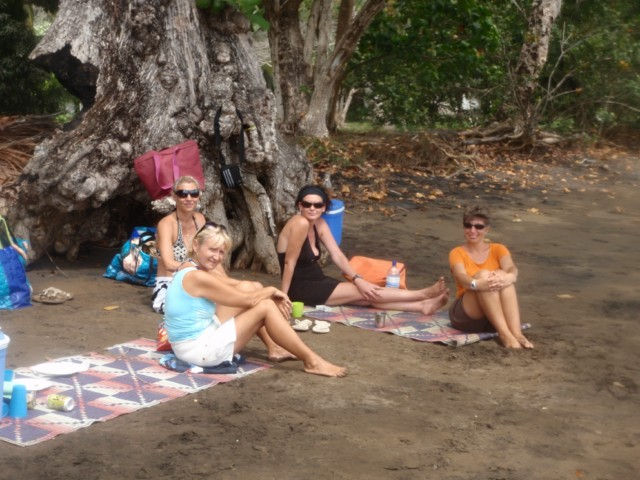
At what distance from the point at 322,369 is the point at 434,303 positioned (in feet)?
6.44

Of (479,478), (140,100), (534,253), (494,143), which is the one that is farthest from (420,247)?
(494,143)

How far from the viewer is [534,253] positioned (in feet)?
34.8

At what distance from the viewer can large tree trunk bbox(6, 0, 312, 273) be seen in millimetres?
8352

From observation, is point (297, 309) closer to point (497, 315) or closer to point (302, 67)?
point (497, 315)

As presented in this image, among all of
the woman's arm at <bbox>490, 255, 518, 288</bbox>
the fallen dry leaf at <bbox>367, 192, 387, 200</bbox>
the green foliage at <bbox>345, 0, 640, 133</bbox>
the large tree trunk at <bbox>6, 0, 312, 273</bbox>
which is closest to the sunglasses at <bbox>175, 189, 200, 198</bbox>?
the large tree trunk at <bbox>6, 0, 312, 273</bbox>

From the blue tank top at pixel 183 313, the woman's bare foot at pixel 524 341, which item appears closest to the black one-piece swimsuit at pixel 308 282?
the woman's bare foot at pixel 524 341

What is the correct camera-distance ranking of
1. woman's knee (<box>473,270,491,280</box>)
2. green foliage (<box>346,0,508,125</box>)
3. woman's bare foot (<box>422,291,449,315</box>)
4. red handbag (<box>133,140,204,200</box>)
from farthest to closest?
green foliage (<box>346,0,508,125</box>) → red handbag (<box>133,140,204,200</box>) → woman's bare foot (<box>422,291,449,315</box>) → woman's knee (<box>473,270,491,280</box>)

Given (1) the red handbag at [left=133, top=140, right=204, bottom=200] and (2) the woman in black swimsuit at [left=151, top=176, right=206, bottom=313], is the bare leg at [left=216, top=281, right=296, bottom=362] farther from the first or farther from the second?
(1) the red handbag at [left=133, top=140, right=204, bottom=200]

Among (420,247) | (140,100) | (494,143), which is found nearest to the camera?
(140,100)

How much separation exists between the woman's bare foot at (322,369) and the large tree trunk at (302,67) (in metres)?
10.1

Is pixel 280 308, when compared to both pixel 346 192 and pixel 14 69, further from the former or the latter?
pixel 14 69

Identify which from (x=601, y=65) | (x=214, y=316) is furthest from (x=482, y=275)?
(x=601, y=65)

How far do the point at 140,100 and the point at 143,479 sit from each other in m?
4.94

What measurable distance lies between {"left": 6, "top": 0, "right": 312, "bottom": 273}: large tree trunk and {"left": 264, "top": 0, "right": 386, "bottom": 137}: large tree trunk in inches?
260
